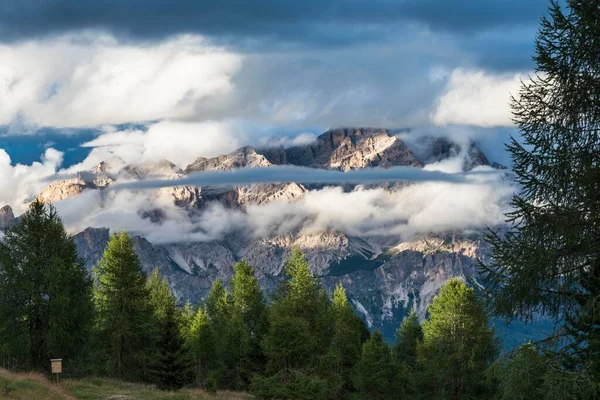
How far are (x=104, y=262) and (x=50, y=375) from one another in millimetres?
13777

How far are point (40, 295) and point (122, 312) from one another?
34.5ft

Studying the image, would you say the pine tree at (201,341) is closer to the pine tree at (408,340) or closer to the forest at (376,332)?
the forest at (376,332)

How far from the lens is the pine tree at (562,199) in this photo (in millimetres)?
19547

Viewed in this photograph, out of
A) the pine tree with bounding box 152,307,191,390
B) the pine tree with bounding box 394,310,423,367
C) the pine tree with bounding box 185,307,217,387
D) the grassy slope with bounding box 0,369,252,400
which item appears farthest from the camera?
the pine tree with bounding box 394,310,423,367

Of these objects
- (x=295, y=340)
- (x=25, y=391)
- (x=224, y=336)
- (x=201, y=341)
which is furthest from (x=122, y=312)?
(x=25, y=391)

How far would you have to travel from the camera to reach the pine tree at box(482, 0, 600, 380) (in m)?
19.5

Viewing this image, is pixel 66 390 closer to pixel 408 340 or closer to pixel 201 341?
pixel 201 341

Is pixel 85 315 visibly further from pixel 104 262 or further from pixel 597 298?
pixel 597 298

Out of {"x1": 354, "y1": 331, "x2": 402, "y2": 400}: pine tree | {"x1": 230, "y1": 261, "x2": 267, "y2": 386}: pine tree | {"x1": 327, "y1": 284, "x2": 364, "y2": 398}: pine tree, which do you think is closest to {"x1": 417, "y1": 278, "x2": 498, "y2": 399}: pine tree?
{"x1": 354, "y1": 331, "x2": 402, "y2": 400}: pine tree

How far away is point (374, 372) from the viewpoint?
203ft

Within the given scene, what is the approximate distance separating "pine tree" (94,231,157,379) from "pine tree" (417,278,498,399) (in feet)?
75.2

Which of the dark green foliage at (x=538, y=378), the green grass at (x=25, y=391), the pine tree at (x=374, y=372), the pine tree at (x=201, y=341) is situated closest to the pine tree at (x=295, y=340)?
the pine tree at (x=374, y=372)

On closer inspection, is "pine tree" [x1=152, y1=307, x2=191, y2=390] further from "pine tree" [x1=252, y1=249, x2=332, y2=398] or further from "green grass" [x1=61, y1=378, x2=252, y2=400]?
"green grass" [x1=61, y1=378, x2=252, y2=400]

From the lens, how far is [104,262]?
5562 centimetres
